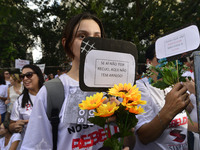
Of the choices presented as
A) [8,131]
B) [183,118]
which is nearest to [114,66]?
[183,118]

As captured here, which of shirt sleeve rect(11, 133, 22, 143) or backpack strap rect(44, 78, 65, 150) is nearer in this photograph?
backpack strap rect(44, 78, 65, 150)

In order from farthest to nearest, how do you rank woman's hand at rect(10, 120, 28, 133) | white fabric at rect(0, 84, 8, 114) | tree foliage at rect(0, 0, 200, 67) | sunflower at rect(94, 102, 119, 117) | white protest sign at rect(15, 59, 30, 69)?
tree foliage at rect(0, 0, 200, 67), white protest sign at rect(15, 59, 30, 69), white fabric at rect(0, 84, 8, 114), woman's hand at rect(10, 120, 28, 133), sunflower at rect(94, 102, 119, 117)

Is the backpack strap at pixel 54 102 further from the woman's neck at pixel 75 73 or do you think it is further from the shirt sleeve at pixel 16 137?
the shirt sleeve at pixel 16 137

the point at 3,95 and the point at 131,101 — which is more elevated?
the point at 131,101

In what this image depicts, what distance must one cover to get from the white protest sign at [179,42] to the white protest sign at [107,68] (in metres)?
0.45

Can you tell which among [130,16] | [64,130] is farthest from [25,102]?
[130,16]

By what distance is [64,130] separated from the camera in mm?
1192

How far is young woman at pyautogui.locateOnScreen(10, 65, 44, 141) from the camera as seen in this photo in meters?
2.74

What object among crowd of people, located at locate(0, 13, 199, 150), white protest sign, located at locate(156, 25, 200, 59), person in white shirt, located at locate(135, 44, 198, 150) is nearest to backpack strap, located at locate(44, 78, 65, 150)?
crowd of people, located at locate(0, 13, 199, 150)

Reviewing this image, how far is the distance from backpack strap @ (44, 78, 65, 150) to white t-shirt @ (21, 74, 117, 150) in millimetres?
21

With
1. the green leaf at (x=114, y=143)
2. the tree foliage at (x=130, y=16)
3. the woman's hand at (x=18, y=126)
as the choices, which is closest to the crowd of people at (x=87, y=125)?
the green leaf at (x=114, y=143)

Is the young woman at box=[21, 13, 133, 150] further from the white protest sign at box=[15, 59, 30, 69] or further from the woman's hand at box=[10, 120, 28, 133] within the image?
the white protest sign at box=[15, 59, 30, 69]

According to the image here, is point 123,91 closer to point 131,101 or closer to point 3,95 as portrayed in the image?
point 131,101

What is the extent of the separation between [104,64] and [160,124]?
2.14 feet
